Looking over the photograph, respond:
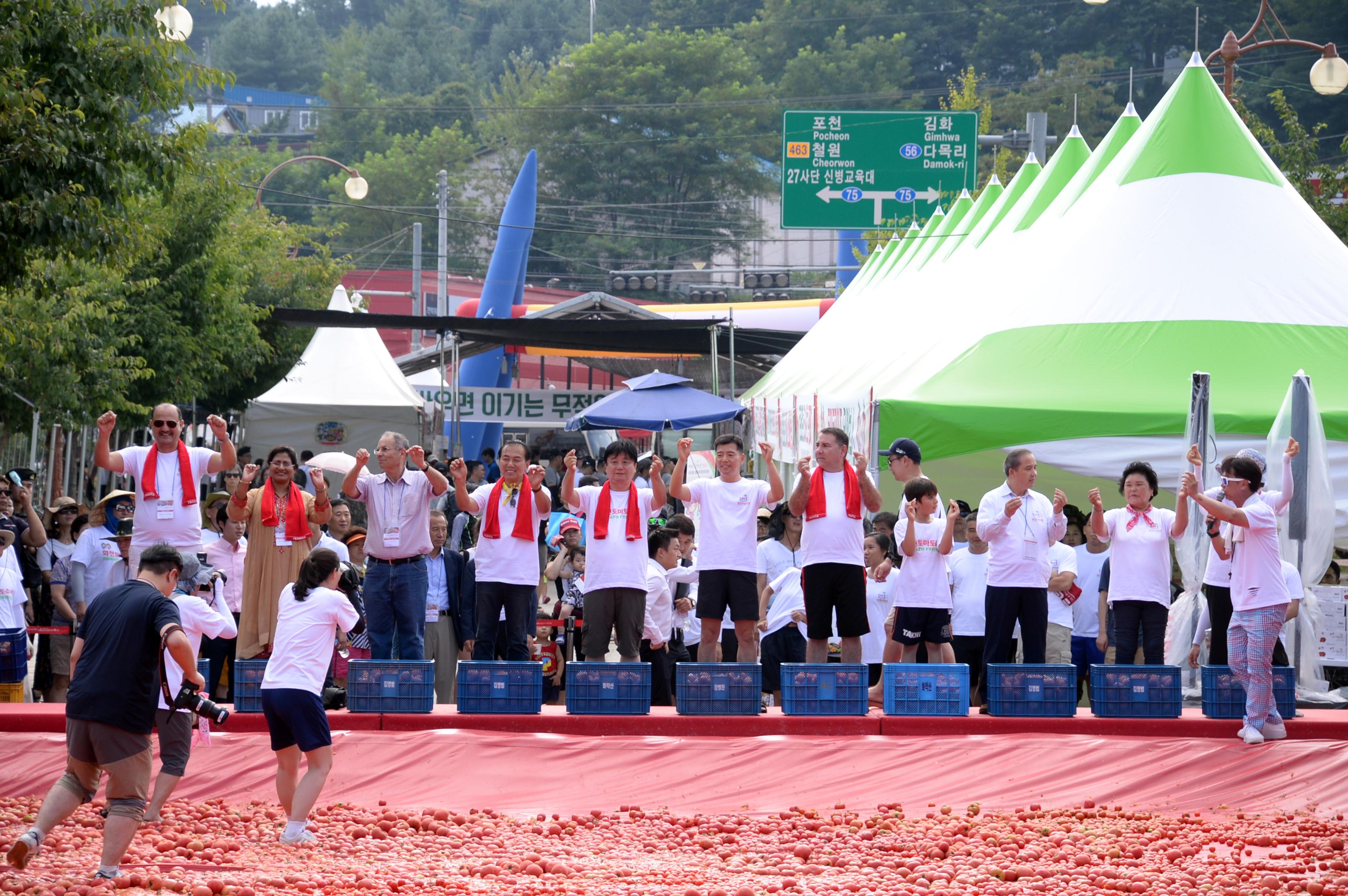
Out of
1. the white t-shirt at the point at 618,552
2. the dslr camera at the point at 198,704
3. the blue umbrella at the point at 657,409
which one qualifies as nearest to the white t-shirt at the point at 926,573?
the white t-shirt at the point at 618,552

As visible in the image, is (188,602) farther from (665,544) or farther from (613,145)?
(613,145)

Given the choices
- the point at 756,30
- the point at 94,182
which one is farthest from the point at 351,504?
the point at 756,30

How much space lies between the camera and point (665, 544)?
1018 centimetres

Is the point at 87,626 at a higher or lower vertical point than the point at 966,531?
lower

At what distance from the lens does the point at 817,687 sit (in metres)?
8.93

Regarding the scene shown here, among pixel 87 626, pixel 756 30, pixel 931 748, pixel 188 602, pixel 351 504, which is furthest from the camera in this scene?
pixel 756 30

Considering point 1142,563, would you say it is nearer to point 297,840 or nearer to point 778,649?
point 778,649

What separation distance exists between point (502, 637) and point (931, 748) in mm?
2861

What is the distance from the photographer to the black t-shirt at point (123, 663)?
6156 mm

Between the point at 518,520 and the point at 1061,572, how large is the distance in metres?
3.59

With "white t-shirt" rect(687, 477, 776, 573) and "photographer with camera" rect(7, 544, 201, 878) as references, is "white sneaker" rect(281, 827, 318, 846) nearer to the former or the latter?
"photographer with camera" rect(7, 544, 201, 878)

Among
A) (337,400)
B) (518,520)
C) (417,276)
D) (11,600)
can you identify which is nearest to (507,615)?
(518,520)

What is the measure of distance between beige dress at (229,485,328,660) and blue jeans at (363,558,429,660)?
53cm

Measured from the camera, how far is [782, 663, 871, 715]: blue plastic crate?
352 inches
